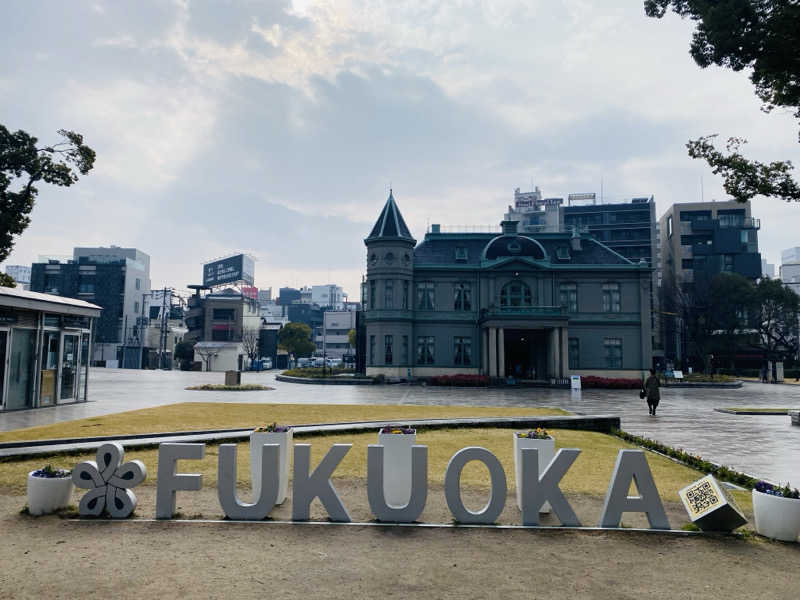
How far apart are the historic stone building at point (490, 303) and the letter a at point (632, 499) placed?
35.9 m

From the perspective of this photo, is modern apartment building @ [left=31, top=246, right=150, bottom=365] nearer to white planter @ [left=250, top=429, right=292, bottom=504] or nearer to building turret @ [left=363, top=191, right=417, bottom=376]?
building turret @ [left=363, top=191, right=417, bottom=376]

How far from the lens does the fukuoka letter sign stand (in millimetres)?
7371

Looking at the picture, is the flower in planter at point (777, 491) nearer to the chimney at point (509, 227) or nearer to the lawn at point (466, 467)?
the lawn at point (466, 467)

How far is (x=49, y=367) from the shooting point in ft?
69.8

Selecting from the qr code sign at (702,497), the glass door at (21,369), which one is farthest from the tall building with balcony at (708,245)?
the qr code sign at (702,497)

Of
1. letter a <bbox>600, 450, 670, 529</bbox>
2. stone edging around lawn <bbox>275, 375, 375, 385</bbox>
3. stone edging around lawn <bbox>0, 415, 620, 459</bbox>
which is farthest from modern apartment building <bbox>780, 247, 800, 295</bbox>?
letter a <bbox>600, 450, 670, 529</bbox>

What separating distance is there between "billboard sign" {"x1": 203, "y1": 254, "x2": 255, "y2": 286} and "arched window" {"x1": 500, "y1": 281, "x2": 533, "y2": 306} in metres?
50.8

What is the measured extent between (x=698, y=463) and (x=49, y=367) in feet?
72.1

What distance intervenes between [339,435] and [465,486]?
5558 millimetres

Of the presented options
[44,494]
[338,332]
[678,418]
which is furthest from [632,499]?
[338,332]

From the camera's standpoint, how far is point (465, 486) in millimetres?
9711

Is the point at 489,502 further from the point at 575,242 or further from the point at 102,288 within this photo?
the point at 102,288

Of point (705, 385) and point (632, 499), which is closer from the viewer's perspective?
point (632, 499)

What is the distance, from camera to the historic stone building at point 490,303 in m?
44.4
